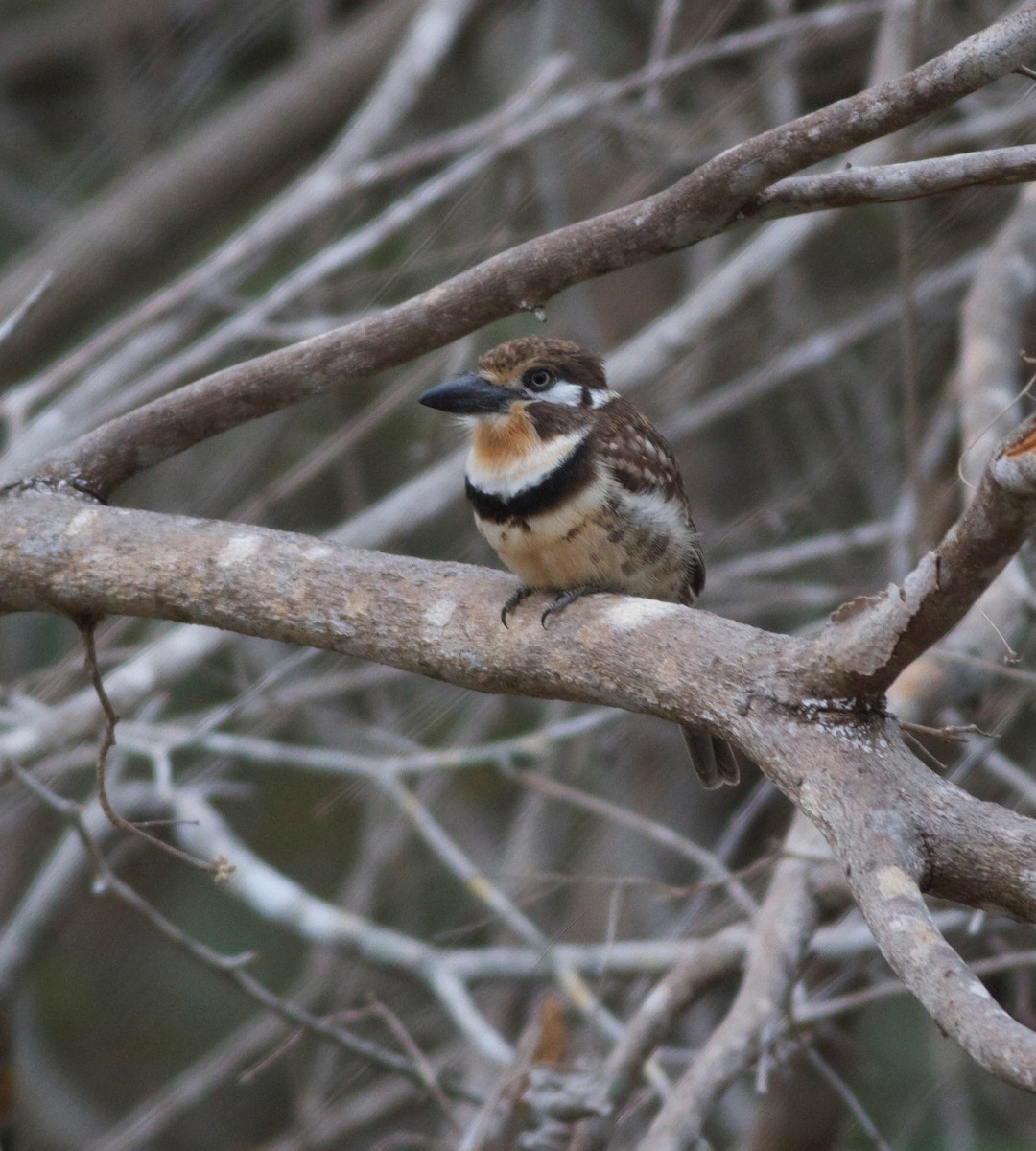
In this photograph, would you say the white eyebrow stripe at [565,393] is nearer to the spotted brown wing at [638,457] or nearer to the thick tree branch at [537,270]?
the spotted brown wing at [638,457]

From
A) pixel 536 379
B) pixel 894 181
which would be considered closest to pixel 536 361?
pixel 536 379

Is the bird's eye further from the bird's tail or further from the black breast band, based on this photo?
the bird's tail

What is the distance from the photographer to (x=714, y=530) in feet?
14.4

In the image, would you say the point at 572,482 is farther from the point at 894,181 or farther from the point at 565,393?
the point at 894,181

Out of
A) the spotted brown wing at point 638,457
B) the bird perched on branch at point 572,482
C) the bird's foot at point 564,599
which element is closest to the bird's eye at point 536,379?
the bird perched on branch at point 572,482

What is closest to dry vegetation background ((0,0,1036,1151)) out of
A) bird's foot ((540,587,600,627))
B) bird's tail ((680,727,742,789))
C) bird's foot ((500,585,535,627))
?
bird's tail ((680,727,742,789))

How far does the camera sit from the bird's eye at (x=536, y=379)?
99.3 inches

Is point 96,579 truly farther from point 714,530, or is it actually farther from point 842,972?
point 714,530

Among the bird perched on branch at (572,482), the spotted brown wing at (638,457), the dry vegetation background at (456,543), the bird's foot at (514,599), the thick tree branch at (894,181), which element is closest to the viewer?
the thick tree branch at (894,181)

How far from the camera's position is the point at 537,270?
1.78 metres

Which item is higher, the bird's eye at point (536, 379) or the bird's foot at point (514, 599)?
the bird's foot at point (514, 599)

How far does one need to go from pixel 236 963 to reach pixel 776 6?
3.09 meters

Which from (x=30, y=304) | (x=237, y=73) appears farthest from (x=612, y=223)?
(x=237, y=73)

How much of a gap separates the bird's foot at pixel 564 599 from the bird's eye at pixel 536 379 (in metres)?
0.45
